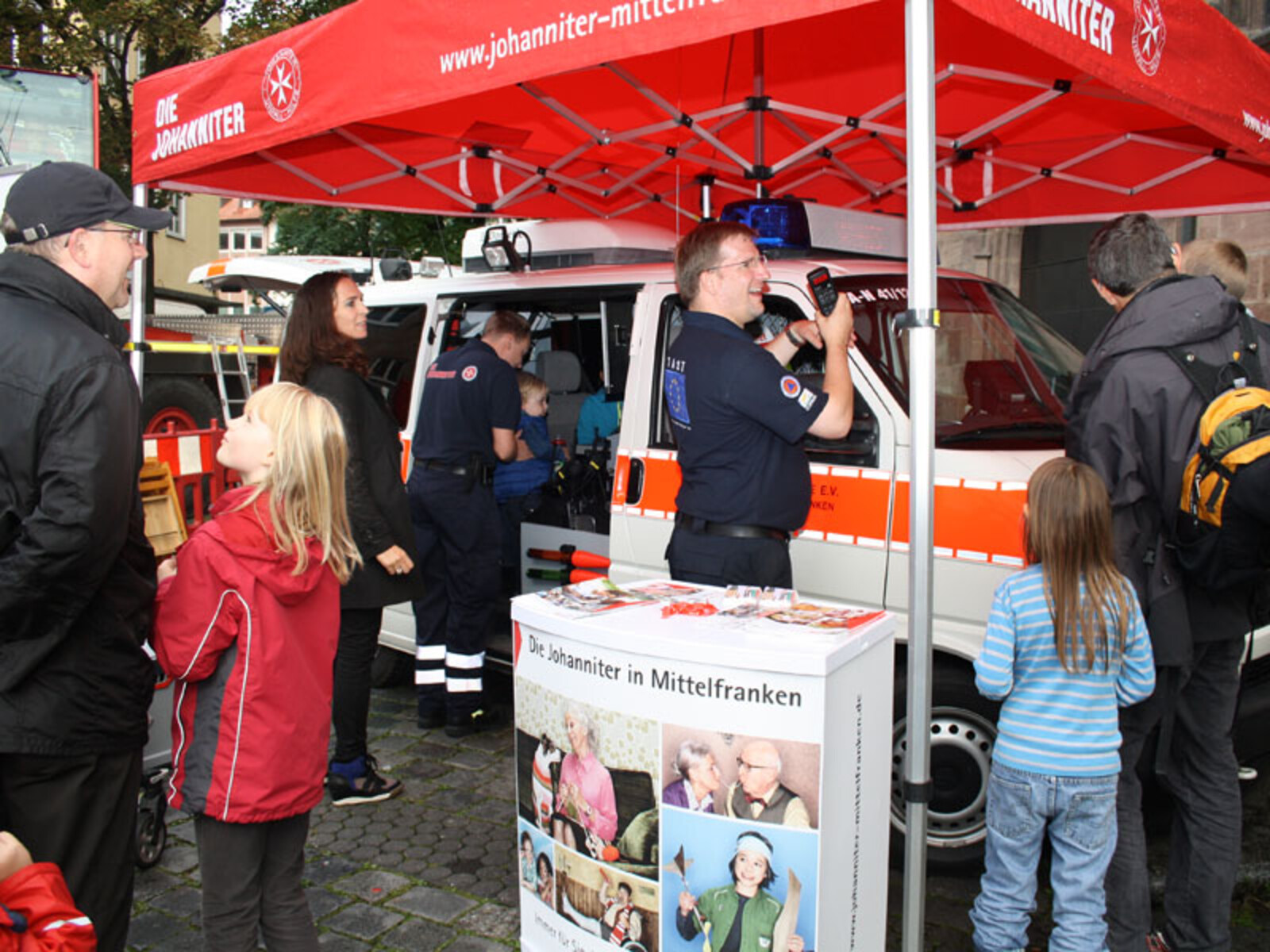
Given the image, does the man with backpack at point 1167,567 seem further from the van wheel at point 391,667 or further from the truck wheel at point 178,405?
the truck wheel at point 178,405

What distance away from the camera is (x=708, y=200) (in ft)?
21.0

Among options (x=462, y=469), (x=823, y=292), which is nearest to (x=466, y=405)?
(x=462, y=469)

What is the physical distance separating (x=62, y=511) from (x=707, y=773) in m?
1.50

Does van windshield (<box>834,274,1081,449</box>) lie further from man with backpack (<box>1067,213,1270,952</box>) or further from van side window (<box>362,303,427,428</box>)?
van side window (<box>362,303,427,428</box>)

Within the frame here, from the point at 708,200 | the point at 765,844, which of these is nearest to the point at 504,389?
the point at 708,200

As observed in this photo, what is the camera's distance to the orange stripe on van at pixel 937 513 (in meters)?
3.52

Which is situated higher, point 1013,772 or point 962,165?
point 962,165

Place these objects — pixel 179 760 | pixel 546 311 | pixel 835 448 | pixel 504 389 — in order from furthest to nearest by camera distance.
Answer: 1. pixel 546 311
2. pixel 504 389
3. pixel 835 448
4. pixel 179 760

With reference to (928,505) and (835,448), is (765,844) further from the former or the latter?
(835,448)

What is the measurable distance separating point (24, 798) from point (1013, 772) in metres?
2.44

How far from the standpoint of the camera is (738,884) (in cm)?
243

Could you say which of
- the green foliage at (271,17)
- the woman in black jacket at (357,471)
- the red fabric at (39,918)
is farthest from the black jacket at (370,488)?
the green foliage at (271,17)

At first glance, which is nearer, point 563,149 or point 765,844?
point 765,844

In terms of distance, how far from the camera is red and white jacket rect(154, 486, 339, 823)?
2.62m
